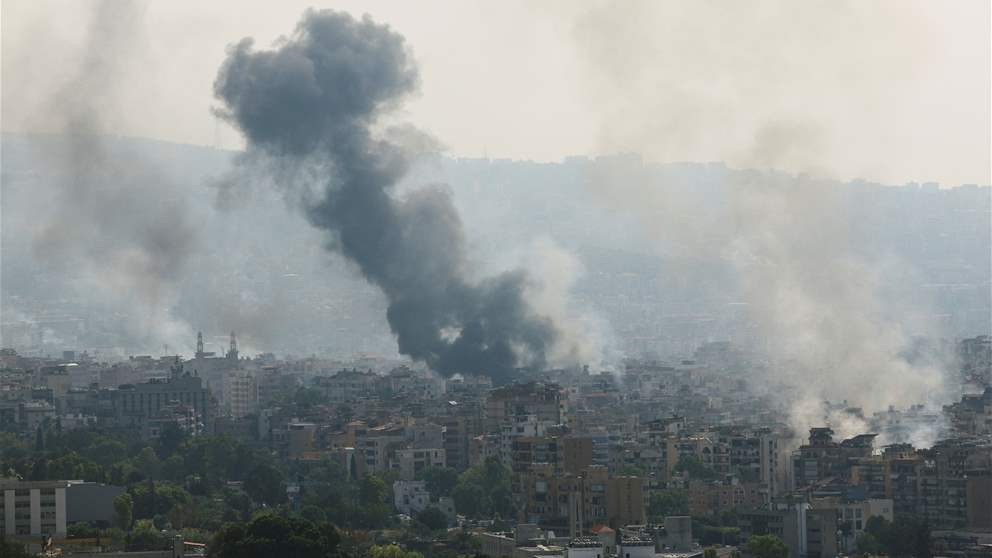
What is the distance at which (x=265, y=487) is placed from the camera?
57.6m

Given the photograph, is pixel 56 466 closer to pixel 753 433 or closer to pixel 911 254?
pixel 753 433

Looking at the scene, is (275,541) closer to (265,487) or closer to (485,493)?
(265,487)

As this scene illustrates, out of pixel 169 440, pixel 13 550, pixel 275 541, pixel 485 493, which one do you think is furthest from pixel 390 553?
pixel 169 440

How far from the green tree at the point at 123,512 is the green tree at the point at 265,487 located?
6.24 meters

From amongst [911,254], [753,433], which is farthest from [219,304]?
[753,433]

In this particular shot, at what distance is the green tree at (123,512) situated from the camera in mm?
49594

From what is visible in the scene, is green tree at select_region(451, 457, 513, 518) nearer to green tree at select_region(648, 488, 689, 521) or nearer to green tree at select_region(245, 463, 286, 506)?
green tree at select_region(648, 488, 689, 521)

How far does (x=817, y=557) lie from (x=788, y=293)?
233ft

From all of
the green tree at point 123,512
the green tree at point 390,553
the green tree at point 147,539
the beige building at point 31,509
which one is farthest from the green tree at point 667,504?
the beige building at point 31,509

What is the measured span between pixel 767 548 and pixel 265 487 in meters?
15.8

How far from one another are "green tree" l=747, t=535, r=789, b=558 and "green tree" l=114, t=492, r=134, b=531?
12.2 meters

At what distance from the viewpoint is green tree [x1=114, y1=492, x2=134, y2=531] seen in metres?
49.6

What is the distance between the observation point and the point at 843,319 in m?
110

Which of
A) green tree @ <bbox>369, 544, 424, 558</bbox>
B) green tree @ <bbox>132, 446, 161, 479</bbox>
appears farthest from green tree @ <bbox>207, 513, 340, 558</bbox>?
green tree @ <bbox>132, 446, 161, 479</bbox>
